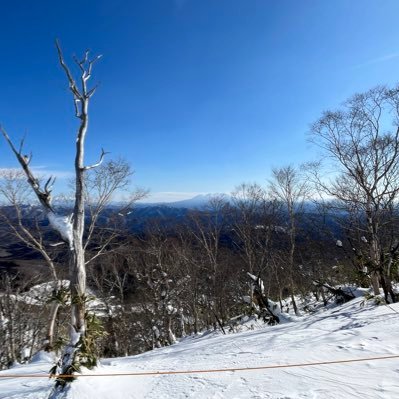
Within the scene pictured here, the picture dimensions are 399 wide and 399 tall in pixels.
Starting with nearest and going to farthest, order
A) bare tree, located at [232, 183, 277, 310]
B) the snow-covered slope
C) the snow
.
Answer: the snow-covered slope
the snow
bare tree, located at [232, 183, 277, 310]

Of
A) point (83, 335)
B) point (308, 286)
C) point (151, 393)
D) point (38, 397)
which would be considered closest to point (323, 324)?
point (151, 393)

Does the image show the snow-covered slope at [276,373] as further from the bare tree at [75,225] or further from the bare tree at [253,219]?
the bare tree at [253,219]

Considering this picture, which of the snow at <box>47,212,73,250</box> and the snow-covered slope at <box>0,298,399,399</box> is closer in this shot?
the snow-covered slope at <box>0,298,399,399</box>

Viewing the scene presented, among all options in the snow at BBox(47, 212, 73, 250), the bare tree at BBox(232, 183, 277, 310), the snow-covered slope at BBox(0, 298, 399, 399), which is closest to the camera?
the snow-covered slope at BBox(0, 298, 399, 399)

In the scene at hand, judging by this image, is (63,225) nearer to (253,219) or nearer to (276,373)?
(276,373)

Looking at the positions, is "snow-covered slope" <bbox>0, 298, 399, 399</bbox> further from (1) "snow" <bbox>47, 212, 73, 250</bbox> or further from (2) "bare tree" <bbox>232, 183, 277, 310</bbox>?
(2) "bare tree" <bbox>232, 183, 277, 310</bbox>

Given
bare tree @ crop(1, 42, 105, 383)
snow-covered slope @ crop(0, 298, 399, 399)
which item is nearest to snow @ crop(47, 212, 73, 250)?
bare tree @ crop(1, 42, 105, 383)

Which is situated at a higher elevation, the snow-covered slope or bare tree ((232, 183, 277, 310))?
bare tree ((232, 183, 277, 310))

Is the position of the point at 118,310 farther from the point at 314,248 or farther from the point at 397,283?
the point at 397,283

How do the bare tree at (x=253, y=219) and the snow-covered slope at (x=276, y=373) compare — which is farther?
the bare tree at (x=253, y=219)

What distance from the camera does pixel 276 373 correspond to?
5.05m

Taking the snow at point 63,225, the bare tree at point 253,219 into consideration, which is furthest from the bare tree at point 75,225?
the bare tree at point 253,219

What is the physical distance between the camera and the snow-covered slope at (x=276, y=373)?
438cm

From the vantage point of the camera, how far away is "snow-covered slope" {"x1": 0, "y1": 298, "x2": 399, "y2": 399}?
4.38m
